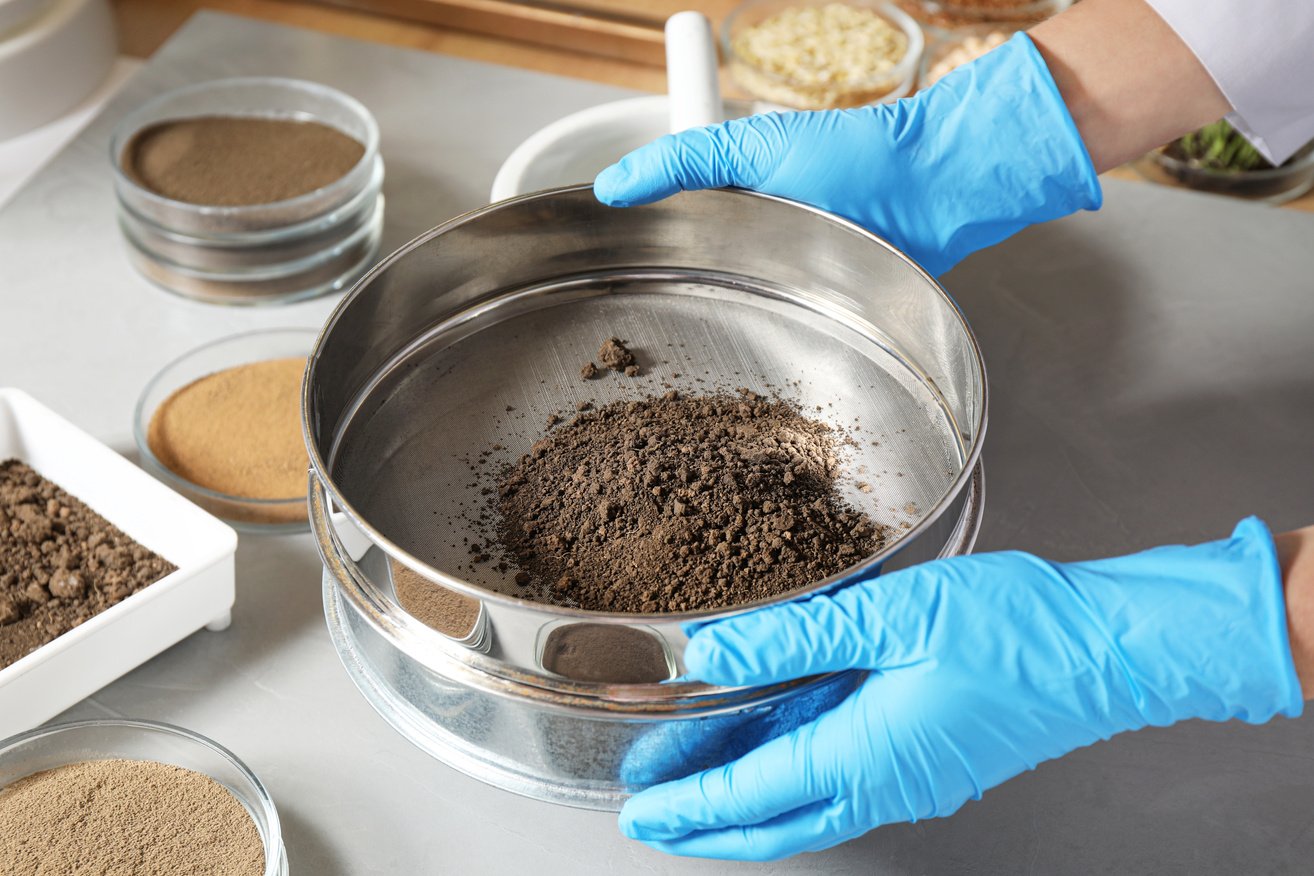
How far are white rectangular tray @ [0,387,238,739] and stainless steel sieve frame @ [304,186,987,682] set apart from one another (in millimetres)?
154

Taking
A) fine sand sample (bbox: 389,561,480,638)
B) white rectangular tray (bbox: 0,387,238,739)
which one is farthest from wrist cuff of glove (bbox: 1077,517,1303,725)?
white rectangular tray (bbox: 0,387,238,739)

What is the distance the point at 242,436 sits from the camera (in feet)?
3.75

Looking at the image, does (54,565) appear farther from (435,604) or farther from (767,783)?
(767,783)

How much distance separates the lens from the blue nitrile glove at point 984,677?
75 cm

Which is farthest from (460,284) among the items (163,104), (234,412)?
(163,104)

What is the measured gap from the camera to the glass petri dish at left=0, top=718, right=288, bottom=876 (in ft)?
2.71

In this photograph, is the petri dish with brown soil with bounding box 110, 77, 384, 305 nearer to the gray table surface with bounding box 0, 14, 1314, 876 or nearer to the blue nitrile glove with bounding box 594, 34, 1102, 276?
the gray table surface with bounding box 0, 14, 1314, 876

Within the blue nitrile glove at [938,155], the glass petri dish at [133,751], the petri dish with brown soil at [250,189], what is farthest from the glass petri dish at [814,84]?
the glass petri dish at [133,751]

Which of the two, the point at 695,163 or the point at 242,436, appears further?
the point at 242,436


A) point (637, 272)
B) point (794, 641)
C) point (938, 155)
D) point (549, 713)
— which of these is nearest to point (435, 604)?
point (549, 713)

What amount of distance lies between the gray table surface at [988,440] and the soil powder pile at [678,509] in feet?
0.68

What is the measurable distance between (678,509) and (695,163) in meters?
0.34

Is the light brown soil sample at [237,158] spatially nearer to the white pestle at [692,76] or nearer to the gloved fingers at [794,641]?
the white pestle at [692,76]

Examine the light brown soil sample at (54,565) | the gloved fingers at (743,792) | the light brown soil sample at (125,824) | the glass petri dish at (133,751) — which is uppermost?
the gloved fingers at (743,792)
